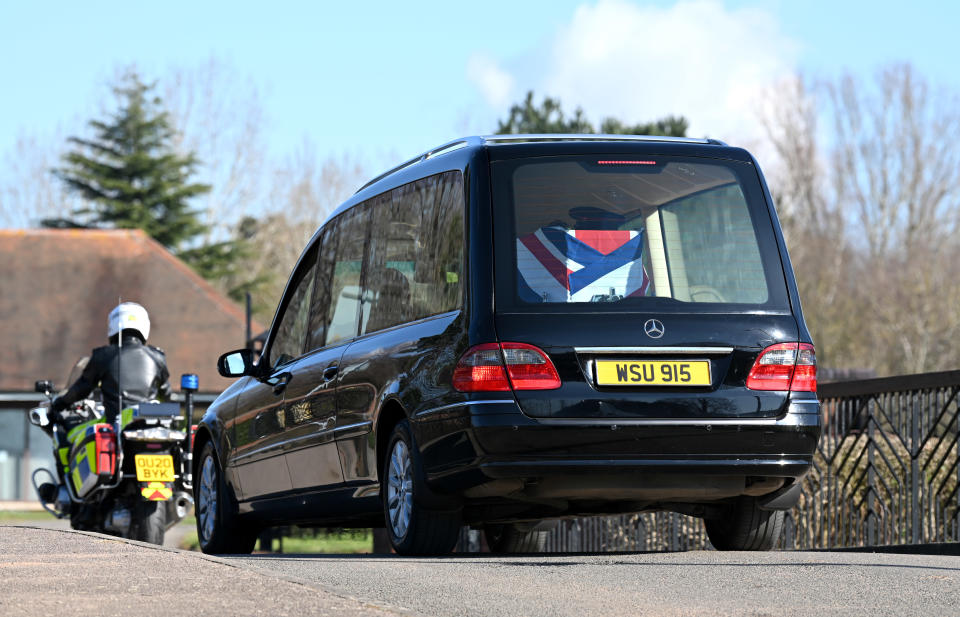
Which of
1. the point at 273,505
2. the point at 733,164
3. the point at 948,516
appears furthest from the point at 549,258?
the point at 948,516

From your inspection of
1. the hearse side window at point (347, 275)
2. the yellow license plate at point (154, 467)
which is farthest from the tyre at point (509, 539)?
the hearse side window at point (347, 275)

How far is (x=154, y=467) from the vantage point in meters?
13.0

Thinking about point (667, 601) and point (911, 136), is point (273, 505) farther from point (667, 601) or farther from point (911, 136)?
point (911, 136)

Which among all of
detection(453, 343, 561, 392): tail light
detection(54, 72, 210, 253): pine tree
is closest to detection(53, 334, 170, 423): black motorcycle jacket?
detection(453, 343, 561, 392): tail light

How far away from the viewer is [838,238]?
6531 cm

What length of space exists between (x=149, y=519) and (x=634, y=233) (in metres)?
5.81

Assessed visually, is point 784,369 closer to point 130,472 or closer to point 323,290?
point 323,290

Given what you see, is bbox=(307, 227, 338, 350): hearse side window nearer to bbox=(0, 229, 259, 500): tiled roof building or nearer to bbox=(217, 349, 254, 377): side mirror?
bbox=(217, 349, 254, 377): side mirror

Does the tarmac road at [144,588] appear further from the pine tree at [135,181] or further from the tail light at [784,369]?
the pine tree at [135,181]

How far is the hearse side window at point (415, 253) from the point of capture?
8820mm

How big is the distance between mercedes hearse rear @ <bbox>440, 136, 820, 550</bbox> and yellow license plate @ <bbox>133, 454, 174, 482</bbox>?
15.1 feet

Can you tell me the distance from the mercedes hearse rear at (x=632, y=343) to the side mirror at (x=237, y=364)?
276 cm

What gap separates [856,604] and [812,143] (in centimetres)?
6160

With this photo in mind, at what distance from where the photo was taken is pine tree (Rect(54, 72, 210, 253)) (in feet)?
193
